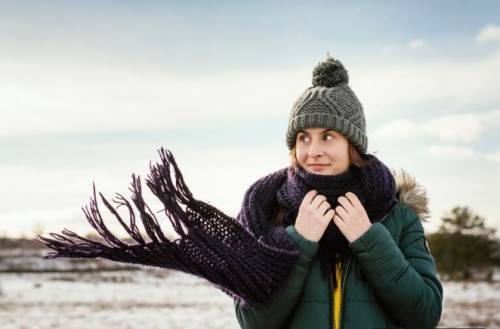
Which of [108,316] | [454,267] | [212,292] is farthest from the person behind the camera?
[454,267]

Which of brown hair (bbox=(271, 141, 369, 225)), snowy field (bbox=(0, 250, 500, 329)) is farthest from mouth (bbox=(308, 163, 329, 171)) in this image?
snowy field (bbox=(0, 250, 500, 329))

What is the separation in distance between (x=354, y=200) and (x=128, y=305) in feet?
50.4

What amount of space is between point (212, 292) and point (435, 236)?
1939 cm

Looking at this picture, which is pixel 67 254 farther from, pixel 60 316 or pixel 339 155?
pixel 60 316

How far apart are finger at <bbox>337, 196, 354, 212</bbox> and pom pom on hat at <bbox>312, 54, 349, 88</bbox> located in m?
0.47

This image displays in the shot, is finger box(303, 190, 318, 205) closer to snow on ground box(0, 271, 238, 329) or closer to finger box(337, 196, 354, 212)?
finger box(337, 196, 354, 212)

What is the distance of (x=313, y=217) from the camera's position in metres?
2.47

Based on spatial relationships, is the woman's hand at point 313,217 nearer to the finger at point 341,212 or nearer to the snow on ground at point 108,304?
the finger at point 341,212

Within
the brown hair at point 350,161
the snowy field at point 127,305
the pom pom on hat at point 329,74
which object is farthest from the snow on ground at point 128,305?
the pom pom on hat at point 329,74

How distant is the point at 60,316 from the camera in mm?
14969

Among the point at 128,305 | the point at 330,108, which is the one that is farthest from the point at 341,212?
the point at 128,305

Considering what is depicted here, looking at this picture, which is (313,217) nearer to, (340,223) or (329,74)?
(340,223)

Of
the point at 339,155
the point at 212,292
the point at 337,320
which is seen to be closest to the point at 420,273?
the point at 337,320

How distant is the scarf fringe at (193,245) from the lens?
2428mm
